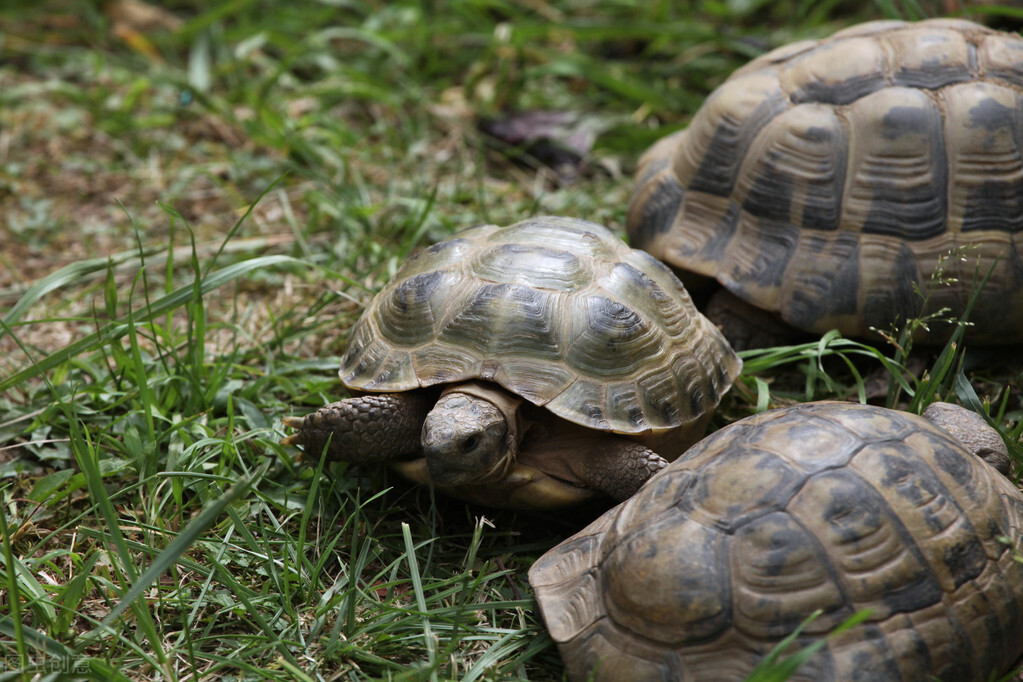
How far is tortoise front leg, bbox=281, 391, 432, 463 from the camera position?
251cm

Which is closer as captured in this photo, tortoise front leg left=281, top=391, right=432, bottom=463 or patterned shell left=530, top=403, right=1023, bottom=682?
patterned shell left=530, top=403, right=1023, bottom=682

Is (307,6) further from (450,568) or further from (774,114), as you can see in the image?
(450,568)

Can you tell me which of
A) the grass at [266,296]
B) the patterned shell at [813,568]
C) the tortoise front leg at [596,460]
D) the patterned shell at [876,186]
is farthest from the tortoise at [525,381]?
the patterned shell at [876,186]

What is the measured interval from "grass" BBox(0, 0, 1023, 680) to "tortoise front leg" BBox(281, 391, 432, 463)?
0.13 meters

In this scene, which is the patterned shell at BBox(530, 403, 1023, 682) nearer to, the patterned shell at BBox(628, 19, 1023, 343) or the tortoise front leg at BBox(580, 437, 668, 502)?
the tortoise front leg at BBox(580, 437, 668, 502)

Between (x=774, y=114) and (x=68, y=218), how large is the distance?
3.37 metres

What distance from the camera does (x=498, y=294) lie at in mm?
2557

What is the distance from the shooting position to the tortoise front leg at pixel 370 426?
8.25 ft

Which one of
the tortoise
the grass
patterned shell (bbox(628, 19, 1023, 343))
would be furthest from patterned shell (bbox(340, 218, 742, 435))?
patterned shell (bbox(628, 19, 1023, 343))

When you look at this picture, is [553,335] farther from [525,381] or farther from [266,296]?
[266,296]

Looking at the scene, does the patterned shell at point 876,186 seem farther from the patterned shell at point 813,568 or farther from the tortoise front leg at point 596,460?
the patterned shell at point 813,568

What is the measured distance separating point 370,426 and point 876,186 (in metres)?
2.04

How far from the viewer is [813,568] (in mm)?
1850

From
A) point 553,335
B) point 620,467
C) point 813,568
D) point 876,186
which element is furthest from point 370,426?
point 876,186
